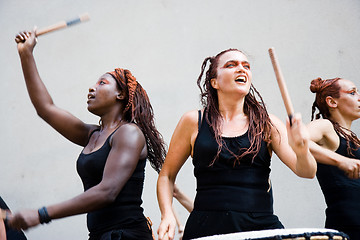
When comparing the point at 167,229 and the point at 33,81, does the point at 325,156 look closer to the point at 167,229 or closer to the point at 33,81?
the point at 167,229

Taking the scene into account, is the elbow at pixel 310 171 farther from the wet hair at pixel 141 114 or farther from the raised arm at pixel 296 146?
the wet hair at pixel 141 114

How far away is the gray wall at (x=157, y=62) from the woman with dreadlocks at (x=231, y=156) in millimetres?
1285

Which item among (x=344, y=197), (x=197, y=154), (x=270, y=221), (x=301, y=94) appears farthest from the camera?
(x=301, y=94)

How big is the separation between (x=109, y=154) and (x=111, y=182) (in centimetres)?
14

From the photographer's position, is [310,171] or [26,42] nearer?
[310,171]

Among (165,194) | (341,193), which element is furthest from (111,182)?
(341,193)

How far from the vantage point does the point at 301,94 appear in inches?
132

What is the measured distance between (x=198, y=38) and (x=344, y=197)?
5.47ft

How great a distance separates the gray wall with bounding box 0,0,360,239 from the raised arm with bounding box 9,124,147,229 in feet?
4.18

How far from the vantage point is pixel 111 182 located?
1.88m

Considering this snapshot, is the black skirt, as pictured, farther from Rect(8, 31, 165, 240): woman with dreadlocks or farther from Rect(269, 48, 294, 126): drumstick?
Rect(269, 48, 294, 126): drumstick

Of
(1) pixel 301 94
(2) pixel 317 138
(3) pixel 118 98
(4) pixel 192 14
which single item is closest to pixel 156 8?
(4) pixel 192 14

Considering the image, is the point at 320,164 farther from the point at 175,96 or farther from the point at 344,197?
the point at 175,96

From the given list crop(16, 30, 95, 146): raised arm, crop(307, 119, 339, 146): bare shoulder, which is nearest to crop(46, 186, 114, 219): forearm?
crop(16, 30, 95, 146): raised arm
